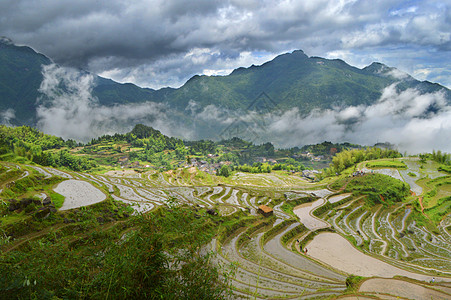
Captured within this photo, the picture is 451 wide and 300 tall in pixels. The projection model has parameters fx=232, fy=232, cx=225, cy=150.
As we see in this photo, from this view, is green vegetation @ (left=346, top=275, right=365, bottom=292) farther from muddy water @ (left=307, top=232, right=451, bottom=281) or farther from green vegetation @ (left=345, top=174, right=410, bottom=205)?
green vegetation @ (left=345, top=174, right=410, bottom=205)

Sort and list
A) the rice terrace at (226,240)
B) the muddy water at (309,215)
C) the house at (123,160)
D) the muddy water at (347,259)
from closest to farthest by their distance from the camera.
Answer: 1. the rice terrace at (226,240)
2. the muddy water at (347,259)
3. the muddy water at (309,215)
4. the house at (123,160)

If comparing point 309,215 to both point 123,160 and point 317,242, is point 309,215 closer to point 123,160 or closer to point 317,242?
point 317,242

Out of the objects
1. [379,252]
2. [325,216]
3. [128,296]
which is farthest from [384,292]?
[325,216]

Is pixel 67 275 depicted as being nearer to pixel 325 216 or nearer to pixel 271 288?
pixel 271 288

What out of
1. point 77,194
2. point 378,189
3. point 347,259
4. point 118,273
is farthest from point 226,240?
point 378,189

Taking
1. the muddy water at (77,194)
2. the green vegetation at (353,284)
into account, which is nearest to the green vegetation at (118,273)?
the green vegetation at (353,284)

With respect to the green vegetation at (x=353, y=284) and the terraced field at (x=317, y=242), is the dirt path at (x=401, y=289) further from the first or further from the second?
the green vegetation at (x=353, y=284)
